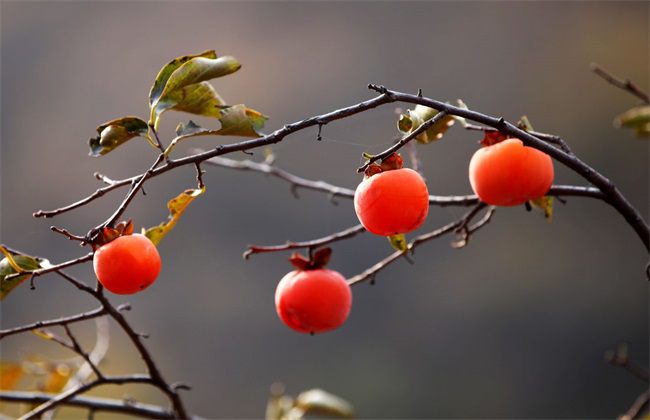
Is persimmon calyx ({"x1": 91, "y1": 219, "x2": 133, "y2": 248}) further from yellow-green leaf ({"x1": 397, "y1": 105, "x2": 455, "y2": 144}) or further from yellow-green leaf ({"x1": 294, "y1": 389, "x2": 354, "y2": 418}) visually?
yellow-green leaf ({"x1": 294, "y1": 389, "x2": 354, "y2": 418})

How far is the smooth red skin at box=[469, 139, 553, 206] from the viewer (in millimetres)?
528

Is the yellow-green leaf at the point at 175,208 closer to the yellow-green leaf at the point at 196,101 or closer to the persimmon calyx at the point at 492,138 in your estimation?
the yellow-green leaf at the point at 196,101

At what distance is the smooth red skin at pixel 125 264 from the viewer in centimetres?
50

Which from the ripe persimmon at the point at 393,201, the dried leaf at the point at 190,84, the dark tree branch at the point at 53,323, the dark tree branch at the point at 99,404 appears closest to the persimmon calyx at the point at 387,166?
the ripe persimmon at the point at 393,201

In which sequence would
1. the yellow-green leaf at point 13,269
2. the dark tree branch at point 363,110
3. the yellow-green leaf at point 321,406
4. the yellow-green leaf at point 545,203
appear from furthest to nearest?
the yellow-green leaf at point 321,406
the yellow-green leaf at point 545,203
the yellow-green leaf at point 13,269
the dark tree branch at point 363,110

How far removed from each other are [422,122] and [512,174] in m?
0.09

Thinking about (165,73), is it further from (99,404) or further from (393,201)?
(99,404)

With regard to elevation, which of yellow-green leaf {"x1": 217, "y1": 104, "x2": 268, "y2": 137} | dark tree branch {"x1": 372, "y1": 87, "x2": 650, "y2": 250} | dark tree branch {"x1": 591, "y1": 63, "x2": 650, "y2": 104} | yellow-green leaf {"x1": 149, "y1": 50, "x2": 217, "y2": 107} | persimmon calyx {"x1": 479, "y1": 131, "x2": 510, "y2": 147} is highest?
dark tree branch {"x1": 591, "y1": 63, "x2": 650, "y2": 104}

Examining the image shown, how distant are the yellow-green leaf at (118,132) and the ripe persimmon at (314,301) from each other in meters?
0.20

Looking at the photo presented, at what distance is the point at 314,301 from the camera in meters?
0.60

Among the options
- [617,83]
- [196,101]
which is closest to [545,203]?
[617,83]

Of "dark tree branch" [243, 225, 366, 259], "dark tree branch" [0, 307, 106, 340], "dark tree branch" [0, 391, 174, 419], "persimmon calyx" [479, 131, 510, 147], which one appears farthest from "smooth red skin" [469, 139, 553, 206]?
"dark tree branch" [0, 391, 174, 419]

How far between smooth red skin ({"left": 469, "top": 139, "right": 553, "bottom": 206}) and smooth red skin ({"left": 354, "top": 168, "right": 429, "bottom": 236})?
7cm

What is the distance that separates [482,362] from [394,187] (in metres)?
2.05
